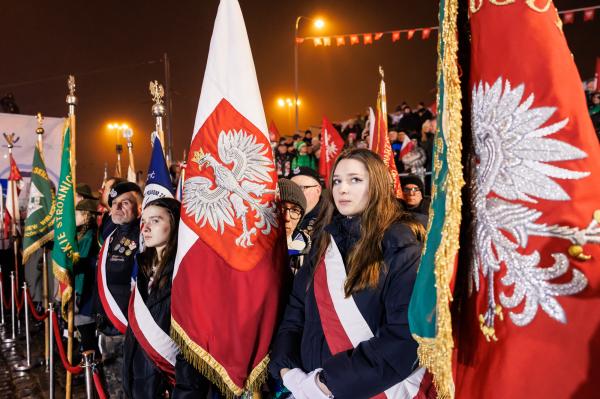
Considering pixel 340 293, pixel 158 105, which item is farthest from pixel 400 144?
pixel 340 293

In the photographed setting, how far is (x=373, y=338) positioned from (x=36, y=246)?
5819 mm

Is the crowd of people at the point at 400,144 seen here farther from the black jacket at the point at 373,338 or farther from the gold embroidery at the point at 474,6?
the gold embroidery at the point at 474,6

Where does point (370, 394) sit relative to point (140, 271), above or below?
below

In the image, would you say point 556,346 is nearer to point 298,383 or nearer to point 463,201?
point 463,201

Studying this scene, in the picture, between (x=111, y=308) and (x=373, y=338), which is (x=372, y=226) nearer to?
(x=373, y=338)

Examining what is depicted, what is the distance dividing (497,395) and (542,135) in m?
0.68

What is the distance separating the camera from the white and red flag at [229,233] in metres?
2.60

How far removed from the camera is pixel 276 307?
2.71 meters

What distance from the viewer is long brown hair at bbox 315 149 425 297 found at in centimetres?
201

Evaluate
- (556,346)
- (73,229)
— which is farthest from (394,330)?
(73,229)

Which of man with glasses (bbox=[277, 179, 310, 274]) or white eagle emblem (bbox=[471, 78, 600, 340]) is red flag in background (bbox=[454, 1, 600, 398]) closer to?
white eagle emblem (bbox=[471, 78, 600, 340])

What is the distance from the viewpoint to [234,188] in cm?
276

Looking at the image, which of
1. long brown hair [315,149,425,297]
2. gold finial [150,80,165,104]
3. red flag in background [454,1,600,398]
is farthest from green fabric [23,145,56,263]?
red flag in background [454,1,600,398]

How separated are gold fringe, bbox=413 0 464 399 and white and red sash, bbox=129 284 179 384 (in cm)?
198
